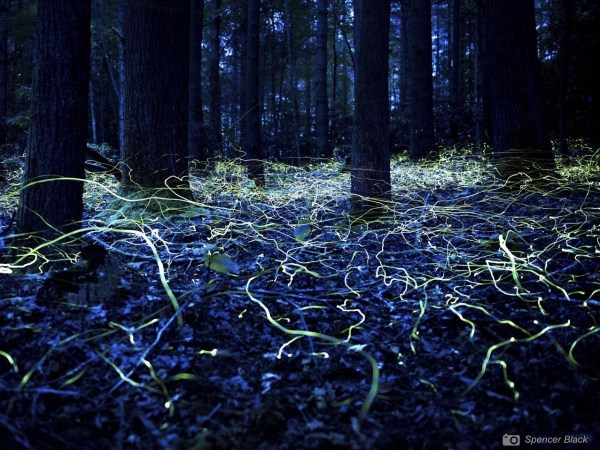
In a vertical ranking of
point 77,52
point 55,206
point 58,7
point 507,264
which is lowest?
point 507,264

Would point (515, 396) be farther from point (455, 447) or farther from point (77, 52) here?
point (77, 52)

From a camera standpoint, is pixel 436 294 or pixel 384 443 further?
pixel 436 294

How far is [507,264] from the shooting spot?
2.86m

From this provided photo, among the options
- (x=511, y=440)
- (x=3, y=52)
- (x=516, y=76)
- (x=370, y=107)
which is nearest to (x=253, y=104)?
(x=370, y=107)

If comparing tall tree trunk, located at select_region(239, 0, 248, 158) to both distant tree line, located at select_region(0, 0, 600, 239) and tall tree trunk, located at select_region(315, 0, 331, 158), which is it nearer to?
distant tree line, located at select_region(0, 0, 600, 239)

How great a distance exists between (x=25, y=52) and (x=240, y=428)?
19.3m

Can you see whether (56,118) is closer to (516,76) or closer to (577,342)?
(577,342)

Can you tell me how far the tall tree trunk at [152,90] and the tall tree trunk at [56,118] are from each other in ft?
4.31

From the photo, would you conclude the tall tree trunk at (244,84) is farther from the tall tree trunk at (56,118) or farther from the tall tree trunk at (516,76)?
the tall tree trunk at (516,76)

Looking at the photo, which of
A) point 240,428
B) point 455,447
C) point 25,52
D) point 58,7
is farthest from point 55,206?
point 25,52

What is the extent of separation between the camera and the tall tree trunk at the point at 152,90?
13.3ft

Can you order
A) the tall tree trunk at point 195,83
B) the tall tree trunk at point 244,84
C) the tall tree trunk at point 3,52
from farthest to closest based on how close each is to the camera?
1. the tall tree trunk at point 3,52
2. the tall tree trunk at point 195,83
3. the tall tree trunk at point 244,84

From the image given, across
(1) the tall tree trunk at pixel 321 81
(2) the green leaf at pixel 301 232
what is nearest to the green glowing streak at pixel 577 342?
(2) the green leaf at pixel 301 232

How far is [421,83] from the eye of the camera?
930 cm
